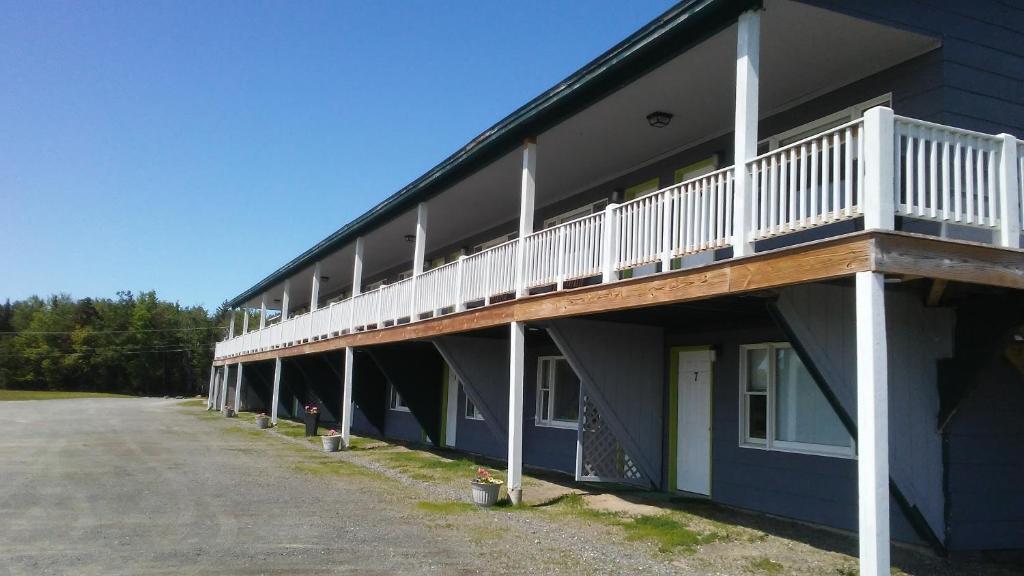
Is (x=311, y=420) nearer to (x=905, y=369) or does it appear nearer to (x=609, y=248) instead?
(x=609, y=248)

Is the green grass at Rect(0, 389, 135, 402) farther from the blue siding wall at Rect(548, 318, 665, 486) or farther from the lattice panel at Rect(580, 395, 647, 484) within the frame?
the blue siding wall at Rect(548, 318, 665, 486)

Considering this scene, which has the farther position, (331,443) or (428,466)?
(331,443)

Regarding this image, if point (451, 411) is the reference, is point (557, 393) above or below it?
above

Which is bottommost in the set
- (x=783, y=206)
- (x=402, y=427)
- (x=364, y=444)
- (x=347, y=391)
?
(x=364, y=444)

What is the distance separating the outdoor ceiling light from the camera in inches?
452

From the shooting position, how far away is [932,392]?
339 inches

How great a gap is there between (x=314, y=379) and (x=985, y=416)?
2222 centimetres

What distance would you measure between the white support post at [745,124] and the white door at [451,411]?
13583 mm

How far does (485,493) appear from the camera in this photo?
11.3m

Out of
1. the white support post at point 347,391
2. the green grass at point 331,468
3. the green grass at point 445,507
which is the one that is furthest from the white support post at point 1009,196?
the white support post at point 347,391

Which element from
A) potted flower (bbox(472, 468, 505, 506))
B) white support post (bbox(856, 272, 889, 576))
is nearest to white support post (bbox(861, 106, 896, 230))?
white support post (bbox(856, 272, 889, 576))

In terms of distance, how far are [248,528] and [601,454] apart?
6.27 meters

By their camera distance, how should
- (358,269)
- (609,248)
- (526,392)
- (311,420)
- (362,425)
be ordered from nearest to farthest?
(609,248)
(526,392)
(358,269)
(311,420)
(362,425)

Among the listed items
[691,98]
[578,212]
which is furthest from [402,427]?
[691,98]
